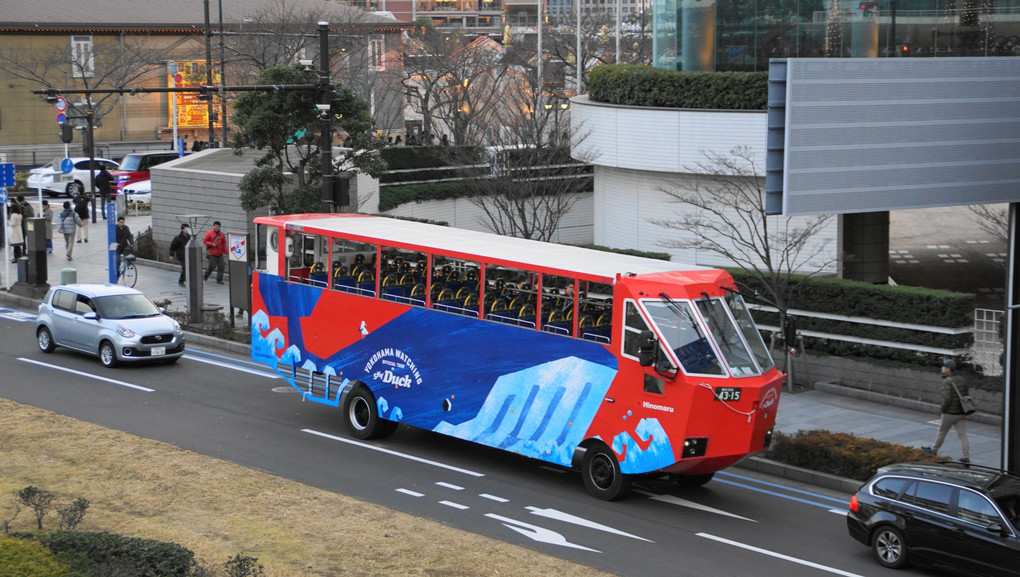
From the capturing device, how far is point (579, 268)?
17.1 m

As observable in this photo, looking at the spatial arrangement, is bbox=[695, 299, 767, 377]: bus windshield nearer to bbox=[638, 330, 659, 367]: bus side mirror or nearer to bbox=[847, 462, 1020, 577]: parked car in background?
bbox=[638, 330, 659, 367]: bus side mirror

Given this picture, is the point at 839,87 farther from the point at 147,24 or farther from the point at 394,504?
the point at 147,24

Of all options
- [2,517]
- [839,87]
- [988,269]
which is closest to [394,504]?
[2,517]

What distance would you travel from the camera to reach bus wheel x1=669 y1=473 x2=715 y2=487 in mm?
17672

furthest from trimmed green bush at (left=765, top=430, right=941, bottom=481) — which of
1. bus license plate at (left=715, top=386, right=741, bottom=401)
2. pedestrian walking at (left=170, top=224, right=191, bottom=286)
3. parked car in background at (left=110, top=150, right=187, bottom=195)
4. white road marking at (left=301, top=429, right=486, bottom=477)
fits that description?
parked car in background at (left=110, top=150, right=187, bottom=195)

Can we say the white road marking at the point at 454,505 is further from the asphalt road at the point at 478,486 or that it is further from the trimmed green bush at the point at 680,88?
the trimmed green bush at the point at 680,88

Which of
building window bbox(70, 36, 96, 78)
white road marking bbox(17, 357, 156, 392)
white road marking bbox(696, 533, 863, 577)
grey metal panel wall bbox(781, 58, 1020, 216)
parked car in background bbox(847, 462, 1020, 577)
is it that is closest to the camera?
parked car in background bbox(847, 462, 1020, 577)

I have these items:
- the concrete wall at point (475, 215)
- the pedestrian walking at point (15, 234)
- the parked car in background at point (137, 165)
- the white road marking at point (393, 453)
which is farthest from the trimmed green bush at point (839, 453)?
Result: the parked car in background at point (137, 165)

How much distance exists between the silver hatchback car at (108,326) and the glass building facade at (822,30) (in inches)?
640

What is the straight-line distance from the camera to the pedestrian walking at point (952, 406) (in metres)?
18.4

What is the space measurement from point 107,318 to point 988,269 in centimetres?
2742

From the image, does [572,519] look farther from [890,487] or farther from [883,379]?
[883,379]

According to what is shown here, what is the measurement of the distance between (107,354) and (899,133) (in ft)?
54.3

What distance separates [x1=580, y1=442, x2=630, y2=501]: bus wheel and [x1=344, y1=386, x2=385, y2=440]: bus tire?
4324 millimetres
